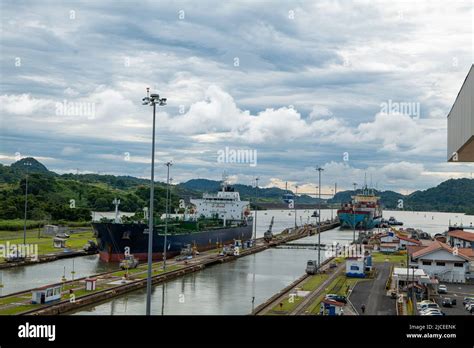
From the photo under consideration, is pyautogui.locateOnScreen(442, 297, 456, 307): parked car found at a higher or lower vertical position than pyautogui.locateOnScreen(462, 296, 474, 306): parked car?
higher

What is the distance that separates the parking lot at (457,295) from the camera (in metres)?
14.8

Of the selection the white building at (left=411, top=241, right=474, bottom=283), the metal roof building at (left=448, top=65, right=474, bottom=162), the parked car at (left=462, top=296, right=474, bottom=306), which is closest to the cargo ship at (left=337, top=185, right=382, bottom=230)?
the white building at (left=411, top=241, right=474, bottom=283)

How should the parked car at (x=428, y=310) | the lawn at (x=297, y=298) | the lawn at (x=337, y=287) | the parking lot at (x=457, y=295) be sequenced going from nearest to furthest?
1. the parked car at (x=428, y=310)
2. the lawn at (x=297, y=298)
3. the parking lot at (x=457, y=295)
4. the lawn at (x=337, y=287)

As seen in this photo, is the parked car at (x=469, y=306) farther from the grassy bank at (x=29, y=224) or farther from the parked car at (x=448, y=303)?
the grassy bank at (x=29, y=224)

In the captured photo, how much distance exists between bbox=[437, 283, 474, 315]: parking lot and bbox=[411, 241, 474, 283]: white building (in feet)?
2.77

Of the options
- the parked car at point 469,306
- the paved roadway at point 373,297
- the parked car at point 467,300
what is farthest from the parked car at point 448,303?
the paved roadway at point 373,297

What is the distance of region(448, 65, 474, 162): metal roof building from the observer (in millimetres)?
5090

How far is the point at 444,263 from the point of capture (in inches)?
845

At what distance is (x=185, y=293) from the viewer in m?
19.6

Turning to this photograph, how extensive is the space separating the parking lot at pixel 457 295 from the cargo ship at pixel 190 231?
15769mm

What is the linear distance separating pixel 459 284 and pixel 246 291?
8.48 meters

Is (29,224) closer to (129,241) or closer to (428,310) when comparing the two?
(129,241)

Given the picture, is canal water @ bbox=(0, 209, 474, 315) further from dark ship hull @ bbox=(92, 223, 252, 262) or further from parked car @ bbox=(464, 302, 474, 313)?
parked car @ bbox=(464, 302, 474, 313)
